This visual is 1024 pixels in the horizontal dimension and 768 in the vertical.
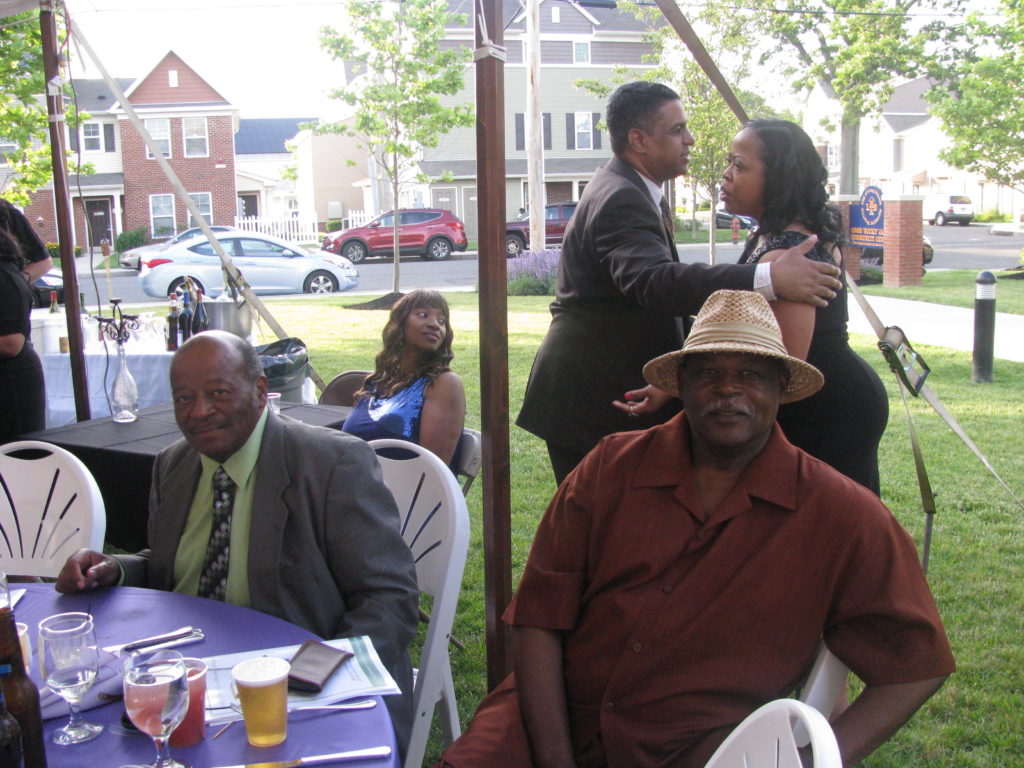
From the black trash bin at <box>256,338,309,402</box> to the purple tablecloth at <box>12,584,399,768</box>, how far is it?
9.83 feet

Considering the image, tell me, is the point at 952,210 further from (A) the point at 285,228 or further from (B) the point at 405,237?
(A) the point at 285,228

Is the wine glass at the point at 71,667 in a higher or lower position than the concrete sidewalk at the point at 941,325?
higher

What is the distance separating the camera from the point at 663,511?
1.89 metres

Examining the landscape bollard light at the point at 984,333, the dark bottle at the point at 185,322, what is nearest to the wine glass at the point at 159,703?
the dark bottle at the point at 185,322

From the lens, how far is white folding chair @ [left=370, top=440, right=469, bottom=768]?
229cm

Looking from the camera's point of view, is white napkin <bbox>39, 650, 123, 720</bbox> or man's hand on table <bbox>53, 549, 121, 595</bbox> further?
man's hand on table <bbox>53, 549, 121, 595</bbox>

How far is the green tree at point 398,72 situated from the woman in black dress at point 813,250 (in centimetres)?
1375

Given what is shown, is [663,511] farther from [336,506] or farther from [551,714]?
[336,506]

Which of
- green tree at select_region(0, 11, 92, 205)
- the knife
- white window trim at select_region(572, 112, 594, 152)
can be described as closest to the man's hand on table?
the knife

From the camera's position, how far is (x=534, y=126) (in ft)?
52.4

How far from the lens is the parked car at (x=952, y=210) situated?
4166 centimetres

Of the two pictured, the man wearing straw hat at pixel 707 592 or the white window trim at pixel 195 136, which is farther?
the white window trim at pixel 195 136

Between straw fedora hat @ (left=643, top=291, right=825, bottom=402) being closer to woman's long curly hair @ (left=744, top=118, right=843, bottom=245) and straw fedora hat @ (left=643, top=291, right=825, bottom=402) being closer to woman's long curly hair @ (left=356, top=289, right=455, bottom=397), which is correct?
woman's long curly hair @ (left=744, top=118, right=843, bottom=245)

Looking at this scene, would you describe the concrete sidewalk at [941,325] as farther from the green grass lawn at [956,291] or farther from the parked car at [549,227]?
the parked car at [549,227]
